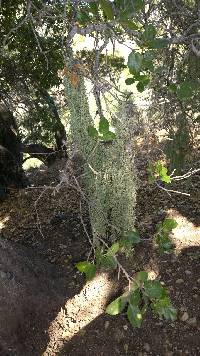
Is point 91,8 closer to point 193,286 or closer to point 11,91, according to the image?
point 193,286

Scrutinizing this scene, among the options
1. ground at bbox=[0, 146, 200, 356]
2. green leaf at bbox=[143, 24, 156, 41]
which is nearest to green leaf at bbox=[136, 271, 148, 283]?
green leaf at bbox=[143, 24, 156, 41]

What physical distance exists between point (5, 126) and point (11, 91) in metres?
0.61

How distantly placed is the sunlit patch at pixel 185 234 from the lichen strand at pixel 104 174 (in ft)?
2.60

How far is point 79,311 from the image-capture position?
3896mm

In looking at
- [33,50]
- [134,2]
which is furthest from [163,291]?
[33,50]

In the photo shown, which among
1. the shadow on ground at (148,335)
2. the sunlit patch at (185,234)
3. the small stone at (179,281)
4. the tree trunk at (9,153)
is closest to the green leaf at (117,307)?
the shadow on ground at (148,335)

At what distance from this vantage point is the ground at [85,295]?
3496mm

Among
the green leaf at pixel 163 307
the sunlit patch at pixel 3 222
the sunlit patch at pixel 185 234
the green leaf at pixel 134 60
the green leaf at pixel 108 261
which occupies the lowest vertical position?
the sunlit patch at pixel 185 234

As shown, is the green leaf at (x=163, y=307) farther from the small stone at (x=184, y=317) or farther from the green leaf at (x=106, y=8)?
the small stone at (x=184, y=317)

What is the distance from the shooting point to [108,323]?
3736mm

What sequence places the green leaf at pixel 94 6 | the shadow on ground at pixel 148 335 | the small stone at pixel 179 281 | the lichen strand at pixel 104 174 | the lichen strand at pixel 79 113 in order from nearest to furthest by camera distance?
the green leaf at pixel 94 6, the lichen strand at pixel 79 113, the lichen strand at pixel 104 174, the shadow on ground at pixel 148 335, the small stone at pixel 179 281

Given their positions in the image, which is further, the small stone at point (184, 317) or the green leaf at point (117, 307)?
the small stone at point (184, 317)

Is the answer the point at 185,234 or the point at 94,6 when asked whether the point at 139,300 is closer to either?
the point at 94,6

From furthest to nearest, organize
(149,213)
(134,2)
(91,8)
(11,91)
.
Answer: (11,91) < (149,213) < (91,8) < (134,2)
